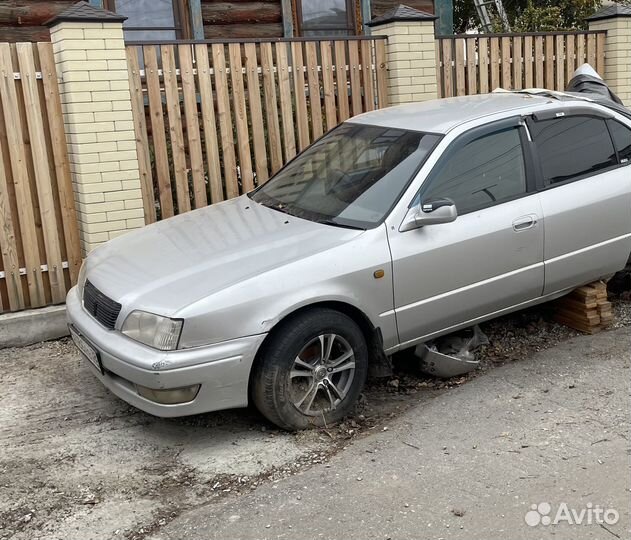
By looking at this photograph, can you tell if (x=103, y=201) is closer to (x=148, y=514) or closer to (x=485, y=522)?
(x=148, y=514)

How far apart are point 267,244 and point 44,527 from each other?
1888 millimetres

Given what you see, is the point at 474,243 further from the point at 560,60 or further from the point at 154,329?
the point at 560,60

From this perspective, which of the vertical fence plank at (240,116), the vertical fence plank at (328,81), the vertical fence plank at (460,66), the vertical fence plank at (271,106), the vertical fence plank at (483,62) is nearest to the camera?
the vertical fence plank at (240,116)

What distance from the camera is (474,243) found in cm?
471

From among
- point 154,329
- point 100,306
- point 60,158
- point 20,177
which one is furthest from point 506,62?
point 154,329

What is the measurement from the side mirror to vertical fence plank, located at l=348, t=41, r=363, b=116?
125 inches

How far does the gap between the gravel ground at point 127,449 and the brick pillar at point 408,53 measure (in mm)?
3137

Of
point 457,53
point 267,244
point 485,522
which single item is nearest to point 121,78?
point 267,244

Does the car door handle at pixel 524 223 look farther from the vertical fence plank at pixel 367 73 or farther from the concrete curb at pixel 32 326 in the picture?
the concrete curb at pixel 32 326

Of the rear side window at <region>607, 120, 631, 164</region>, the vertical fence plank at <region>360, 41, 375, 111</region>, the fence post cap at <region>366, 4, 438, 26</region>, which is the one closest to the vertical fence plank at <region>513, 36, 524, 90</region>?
the fence post cap at <region>366, 4, 438, 26</region>

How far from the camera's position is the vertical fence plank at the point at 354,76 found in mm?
7395

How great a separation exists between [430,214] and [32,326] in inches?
133

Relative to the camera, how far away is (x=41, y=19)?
8523 mm

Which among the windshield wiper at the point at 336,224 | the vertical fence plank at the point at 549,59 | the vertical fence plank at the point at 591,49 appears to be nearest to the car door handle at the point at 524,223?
the windshield wiper at the point at 336,224
